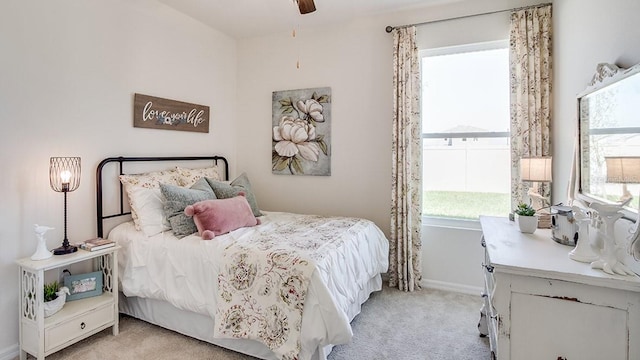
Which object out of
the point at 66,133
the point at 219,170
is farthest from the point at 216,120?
the point at 66,133

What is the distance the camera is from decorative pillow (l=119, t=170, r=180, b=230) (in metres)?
2.69

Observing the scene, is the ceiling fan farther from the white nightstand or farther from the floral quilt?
the white nightstand

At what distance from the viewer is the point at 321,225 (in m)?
2.94

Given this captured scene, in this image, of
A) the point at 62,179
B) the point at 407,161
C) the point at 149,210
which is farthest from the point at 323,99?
the point at 62,179

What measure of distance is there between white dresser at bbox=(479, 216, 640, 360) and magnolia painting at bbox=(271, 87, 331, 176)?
8.26 feet

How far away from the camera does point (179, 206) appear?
8.78 ft

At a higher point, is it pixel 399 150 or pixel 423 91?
pixel 423 91

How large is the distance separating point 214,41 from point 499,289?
152 inches

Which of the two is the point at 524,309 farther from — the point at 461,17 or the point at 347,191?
the point at 461,17

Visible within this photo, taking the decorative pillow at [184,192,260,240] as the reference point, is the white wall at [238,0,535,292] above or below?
above

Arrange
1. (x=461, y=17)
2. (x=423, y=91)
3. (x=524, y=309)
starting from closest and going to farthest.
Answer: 1. (x=524, y=309)
2. (x=461, y=17)
3. (x=423, y=91)

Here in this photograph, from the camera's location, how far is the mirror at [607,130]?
134cm

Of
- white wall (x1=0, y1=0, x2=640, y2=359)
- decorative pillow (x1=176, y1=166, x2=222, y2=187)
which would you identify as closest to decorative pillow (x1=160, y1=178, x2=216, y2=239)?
decorative pillow (x1=176, y1=166, x2=222, y2=187)

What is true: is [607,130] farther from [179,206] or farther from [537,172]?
[179,206]
